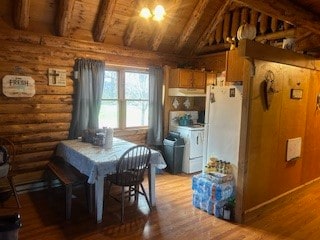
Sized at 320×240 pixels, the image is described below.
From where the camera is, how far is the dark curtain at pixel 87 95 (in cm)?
427

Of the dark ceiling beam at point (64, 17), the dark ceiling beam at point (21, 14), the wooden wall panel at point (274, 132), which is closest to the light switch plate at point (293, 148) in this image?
the wooden wall panel at point (274, 132)

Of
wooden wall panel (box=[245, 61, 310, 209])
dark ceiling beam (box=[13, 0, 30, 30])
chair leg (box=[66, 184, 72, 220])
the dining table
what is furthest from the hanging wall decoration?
dark ceiling beam (box=[13, 0, 30, 30])

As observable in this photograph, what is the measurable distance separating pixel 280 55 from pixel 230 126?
113cm

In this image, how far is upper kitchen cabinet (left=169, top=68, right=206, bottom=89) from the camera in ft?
17.0

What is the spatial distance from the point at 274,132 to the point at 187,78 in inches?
91.6

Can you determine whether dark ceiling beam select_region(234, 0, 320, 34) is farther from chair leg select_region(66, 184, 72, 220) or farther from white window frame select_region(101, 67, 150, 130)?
chair leg select_region(66, 184, 72, 220)

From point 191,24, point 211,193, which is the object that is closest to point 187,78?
point 191,24

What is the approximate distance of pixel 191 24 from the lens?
503cm

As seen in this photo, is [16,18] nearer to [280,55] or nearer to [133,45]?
[133,45]

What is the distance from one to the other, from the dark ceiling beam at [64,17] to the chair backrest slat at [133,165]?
2.33m

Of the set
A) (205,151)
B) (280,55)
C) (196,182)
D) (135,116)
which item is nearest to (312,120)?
(280,55)

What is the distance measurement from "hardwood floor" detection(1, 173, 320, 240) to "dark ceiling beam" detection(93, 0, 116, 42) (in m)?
2.71

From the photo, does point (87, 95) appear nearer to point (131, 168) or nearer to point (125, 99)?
point (125, 99)

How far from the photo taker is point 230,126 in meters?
3.39
